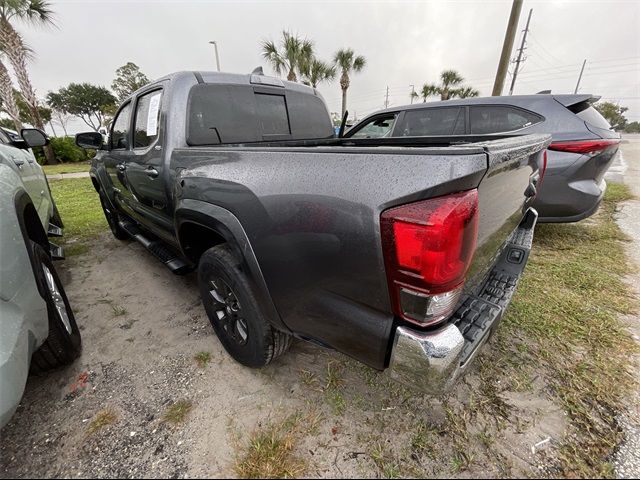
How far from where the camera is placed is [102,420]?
1.60 meters

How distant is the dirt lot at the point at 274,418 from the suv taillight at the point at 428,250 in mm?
844

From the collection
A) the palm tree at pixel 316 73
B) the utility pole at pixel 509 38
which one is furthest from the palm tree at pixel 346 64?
the utility pole at pixel 509 38

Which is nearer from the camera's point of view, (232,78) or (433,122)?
(232,78)

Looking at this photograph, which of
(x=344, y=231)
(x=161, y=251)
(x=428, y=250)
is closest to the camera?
(x=428, y=250)

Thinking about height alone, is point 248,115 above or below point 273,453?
above

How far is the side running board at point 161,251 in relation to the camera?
2486mm

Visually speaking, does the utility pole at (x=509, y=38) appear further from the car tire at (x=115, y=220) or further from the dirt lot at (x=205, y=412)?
the car tire at (x=115, y=220)

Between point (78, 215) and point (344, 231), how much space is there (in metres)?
6.90

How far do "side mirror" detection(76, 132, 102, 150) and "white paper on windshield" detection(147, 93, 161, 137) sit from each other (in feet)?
5.11

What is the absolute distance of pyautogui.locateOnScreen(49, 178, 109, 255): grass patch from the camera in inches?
174

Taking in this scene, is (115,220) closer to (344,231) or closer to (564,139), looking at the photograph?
(344,231)

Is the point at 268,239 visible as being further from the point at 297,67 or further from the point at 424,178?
the point at 297,67

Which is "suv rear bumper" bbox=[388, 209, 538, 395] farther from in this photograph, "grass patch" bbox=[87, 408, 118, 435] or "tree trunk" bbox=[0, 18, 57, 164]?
"tree trunk" bbox=[0, 18, 57, 164]

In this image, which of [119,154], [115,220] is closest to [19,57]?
[115,220]
